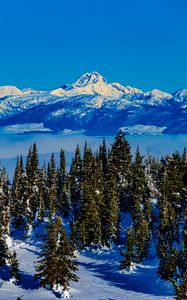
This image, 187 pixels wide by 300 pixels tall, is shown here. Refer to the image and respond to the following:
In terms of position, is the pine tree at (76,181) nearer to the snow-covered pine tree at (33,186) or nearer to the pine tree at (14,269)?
the snow-covered pine tree at (33,186)

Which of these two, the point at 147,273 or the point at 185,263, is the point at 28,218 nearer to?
the point at 147,273

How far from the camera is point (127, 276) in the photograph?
3925 inches

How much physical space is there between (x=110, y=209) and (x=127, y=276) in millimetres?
21478

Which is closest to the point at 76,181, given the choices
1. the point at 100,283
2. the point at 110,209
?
the point at 110,209

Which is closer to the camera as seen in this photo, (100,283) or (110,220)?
(100,283)

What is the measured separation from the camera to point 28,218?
13375 cm

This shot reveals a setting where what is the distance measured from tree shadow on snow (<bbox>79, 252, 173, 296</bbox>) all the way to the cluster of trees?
2.22 metres

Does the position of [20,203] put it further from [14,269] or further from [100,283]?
[14,269]

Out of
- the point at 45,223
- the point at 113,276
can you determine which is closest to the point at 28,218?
the point at 45,223

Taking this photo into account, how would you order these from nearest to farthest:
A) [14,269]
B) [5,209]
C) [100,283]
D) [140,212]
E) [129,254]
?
[14,269] → [100,283] → [129,254] → [140,212] → [5,209]

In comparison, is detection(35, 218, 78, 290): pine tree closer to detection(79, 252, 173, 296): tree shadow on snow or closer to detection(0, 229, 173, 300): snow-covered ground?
detection(0, 229, 173, 300): snow-covered ground

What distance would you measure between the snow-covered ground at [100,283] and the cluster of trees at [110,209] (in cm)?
216

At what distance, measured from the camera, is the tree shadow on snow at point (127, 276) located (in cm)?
8928

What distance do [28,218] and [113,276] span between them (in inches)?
1550
